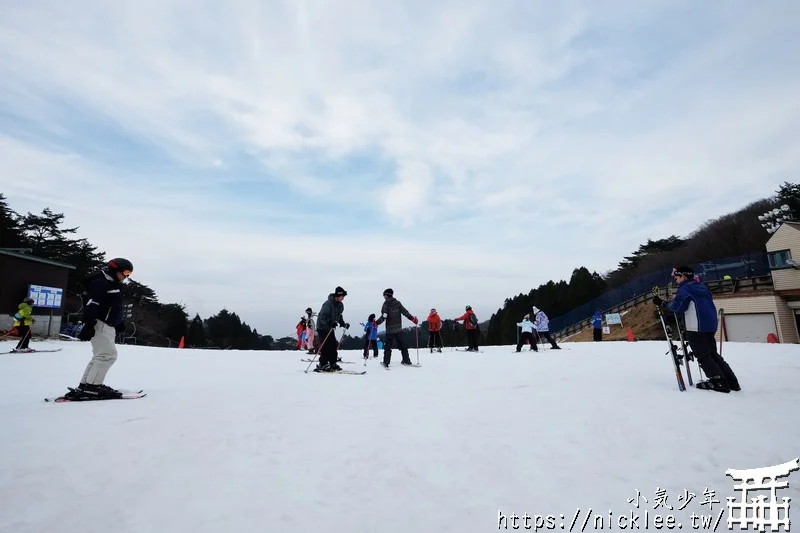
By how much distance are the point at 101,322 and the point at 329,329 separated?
4.90 m

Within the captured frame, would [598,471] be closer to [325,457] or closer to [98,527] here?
[325,457]

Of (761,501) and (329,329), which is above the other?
(329,329)

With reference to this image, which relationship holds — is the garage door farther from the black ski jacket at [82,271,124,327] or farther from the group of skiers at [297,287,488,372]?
the black ski jacket at [82,271,124,327]

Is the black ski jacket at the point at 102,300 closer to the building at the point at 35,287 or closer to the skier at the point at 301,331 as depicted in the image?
the skier at the point at 301,331

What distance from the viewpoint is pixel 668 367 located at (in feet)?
28.3

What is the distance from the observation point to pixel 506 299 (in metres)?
84.8

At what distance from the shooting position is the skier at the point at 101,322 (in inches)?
228

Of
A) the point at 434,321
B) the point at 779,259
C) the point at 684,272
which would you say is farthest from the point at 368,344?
the point at 779,259

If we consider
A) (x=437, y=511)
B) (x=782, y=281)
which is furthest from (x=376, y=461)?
(x=782, y=281)

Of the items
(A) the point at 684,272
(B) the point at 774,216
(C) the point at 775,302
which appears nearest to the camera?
(A) the point at 684,272

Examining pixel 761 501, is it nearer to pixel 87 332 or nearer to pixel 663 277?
pixel 87 332

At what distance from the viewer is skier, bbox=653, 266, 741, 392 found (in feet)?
19.1

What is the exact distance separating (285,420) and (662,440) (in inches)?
154

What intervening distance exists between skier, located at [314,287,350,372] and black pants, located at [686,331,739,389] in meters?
7.17
